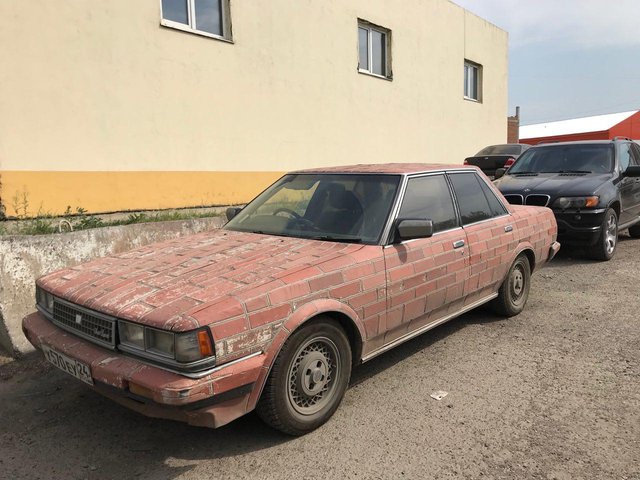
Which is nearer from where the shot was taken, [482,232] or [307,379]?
[307,379]

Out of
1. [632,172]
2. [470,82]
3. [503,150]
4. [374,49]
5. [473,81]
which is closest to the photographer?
[632,172]

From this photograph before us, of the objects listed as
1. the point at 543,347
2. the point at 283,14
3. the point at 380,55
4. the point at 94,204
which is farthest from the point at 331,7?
the point at 543,347

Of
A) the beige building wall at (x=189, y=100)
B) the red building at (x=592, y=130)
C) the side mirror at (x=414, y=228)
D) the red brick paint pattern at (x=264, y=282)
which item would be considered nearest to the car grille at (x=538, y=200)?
the red brick paint pattern at (x=264, y=282)

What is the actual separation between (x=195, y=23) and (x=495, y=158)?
827cm

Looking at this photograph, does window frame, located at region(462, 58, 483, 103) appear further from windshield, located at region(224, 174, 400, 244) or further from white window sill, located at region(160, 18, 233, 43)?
windshield, located at region(224, 174, 400, 244)

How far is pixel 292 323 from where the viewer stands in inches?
107

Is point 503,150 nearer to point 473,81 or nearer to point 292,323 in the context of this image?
point 473,81

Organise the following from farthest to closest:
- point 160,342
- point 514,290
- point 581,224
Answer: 1. point 581,224
2. point 514,290
3. point 160,342

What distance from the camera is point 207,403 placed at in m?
2.41

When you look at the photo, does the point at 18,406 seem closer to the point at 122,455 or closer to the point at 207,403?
the point at 122,455

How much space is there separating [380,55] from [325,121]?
3.02m

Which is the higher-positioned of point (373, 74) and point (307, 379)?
point (373, 74)

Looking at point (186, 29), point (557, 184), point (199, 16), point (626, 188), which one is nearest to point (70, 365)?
point (186, 29)

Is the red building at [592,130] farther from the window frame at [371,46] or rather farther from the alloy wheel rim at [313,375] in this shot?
the alloy wheel rim at [313,375]
